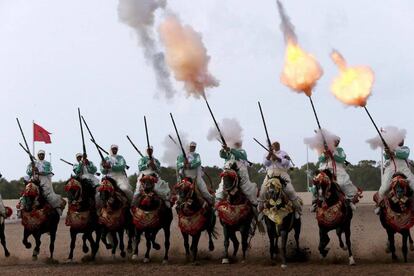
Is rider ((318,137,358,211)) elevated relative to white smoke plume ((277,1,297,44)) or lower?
lower

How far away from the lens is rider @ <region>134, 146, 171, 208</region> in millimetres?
22109

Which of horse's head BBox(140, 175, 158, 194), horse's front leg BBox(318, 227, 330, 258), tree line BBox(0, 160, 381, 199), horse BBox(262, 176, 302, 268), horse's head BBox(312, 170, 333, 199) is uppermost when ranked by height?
tree line BBox(0, 160, 381, 199)

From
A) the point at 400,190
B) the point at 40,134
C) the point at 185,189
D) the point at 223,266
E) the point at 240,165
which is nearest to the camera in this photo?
the point at 400,190

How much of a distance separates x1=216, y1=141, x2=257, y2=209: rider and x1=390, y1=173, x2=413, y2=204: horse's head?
3670mm

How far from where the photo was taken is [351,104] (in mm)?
22453

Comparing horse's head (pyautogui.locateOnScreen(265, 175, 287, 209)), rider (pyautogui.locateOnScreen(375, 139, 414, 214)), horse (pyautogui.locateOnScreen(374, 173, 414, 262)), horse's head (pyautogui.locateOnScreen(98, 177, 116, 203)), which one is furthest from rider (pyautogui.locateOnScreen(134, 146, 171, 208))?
horse (pyautogui.locateOnScreen(374, 173, 414, 262))

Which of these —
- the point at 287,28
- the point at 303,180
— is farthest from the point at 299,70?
the point at 303,180

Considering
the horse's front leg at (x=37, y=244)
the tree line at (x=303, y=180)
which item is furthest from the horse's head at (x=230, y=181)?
the tree line at (x=303, y=180)

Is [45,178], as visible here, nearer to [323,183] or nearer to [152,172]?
[152,172]

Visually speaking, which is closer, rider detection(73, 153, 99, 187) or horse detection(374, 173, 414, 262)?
horse detection(374, 173, 414, 262)

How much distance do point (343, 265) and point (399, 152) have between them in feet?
11.1

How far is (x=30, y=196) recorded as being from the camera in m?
21.8

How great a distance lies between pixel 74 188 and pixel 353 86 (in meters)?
8.29

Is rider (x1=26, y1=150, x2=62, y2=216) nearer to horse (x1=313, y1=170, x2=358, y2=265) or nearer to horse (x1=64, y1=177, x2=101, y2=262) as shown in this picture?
horse (x1=64, y1=177, x2=101, y2=262)
